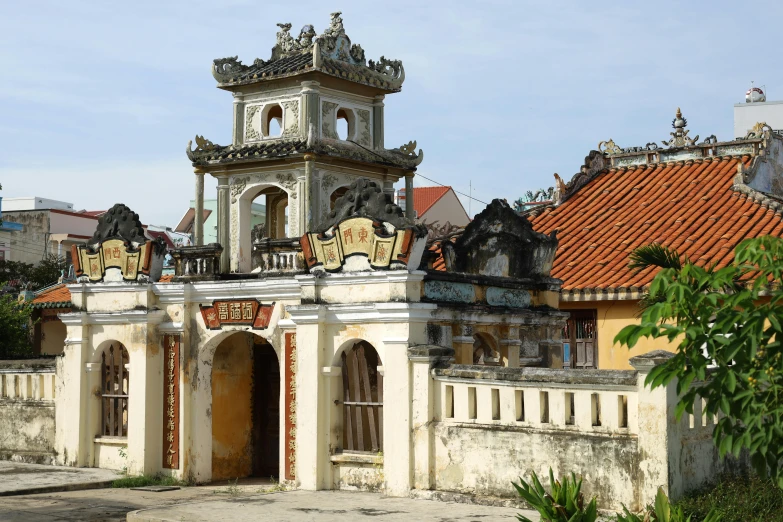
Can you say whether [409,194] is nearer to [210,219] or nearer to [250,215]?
[250,215]

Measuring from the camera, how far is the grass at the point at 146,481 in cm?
1653

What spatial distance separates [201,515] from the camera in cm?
1319

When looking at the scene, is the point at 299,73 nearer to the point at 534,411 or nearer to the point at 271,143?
the point at 271,143

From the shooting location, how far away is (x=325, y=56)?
685 inches

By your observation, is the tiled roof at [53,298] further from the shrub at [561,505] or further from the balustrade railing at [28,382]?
the shrub at [561,505]

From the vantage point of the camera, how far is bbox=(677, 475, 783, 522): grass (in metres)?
11.8

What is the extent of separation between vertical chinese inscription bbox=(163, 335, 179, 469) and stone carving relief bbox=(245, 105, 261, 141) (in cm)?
340

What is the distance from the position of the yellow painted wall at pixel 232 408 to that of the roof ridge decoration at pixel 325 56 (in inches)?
165

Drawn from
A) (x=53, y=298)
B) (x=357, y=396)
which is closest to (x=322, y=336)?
(x=357, y=396)

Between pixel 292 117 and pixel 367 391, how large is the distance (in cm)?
467

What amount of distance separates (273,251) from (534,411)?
5083 millimetres

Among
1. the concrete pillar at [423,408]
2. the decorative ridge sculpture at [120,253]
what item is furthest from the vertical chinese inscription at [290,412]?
the decorative ridge sculpture at [120,253]

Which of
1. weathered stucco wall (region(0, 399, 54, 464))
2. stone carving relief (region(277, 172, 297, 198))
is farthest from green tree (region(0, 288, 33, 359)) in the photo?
stone carving relief (region(277, 172, 297, 198))

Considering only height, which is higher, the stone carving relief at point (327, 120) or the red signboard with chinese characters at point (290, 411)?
the stone carving relief at point (327, 120)
